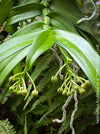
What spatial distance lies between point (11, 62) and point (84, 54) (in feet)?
0.43

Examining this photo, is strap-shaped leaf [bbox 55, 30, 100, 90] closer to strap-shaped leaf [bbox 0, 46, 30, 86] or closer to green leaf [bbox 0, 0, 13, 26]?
strap-shaped leaf [bbox 0, 46, 30, 86]

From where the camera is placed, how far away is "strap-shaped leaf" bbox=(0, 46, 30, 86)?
0.37m

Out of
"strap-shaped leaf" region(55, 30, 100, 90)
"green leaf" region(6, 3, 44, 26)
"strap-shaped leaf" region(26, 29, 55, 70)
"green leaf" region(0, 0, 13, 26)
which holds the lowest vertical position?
"strap-shaped leaf" region(55, 30, 100, 90)

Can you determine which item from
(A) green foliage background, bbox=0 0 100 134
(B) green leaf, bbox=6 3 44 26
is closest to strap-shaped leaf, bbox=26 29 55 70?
(A) green foliage background, bbox=0 0 100 134

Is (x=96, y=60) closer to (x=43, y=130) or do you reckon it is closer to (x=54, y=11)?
(x=54, y=11)

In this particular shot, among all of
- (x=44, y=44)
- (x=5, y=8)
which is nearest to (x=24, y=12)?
(x=5, y=8)

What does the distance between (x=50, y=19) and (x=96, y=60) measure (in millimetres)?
274

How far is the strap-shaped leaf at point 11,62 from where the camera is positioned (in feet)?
1.20

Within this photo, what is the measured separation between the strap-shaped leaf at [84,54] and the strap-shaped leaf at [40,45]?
0.05 feet

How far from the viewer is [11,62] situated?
38 cm

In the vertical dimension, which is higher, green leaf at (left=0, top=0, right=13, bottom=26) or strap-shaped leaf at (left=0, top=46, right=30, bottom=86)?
green leaf at (left=0, top=0, right=13, bottom=26)

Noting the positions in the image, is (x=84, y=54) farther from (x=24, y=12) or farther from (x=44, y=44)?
(x=24, y=12)

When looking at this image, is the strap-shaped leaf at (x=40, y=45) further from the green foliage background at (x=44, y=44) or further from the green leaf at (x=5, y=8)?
the green leaf at (x=5, y=8)

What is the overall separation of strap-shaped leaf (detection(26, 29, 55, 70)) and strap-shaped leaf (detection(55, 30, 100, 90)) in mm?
17
